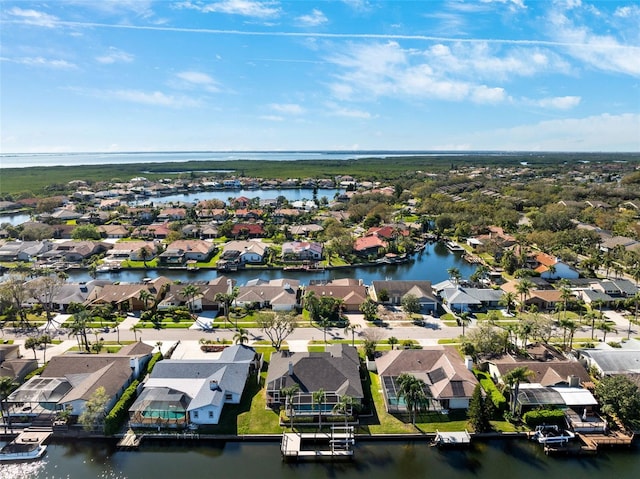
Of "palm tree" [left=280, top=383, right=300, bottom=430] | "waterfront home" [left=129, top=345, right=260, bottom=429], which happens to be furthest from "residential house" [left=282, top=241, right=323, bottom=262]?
"palm tree" [left=280, top=383, right=300, bottom=430]

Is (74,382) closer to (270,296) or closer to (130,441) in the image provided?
(130,441)

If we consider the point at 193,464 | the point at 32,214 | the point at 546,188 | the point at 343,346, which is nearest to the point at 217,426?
the point at 193,464

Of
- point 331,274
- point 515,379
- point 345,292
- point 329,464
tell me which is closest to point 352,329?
point 345,292

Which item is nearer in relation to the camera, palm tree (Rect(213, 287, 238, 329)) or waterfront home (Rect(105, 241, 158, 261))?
palm tree (Rect(213, 287, 238, 329))

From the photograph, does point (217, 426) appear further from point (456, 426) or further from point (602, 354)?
point (602, 354)

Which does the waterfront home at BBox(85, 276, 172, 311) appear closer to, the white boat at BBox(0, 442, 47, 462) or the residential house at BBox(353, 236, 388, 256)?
the white boat at BBox(0, 442, 47, 462)

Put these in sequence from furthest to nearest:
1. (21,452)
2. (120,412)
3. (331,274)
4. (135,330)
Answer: (331,274)
(135,330)
(120,412)
(21,452)

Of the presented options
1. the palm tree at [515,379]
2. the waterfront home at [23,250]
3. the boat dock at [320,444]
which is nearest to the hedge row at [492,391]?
the palm tree at [515,379]
